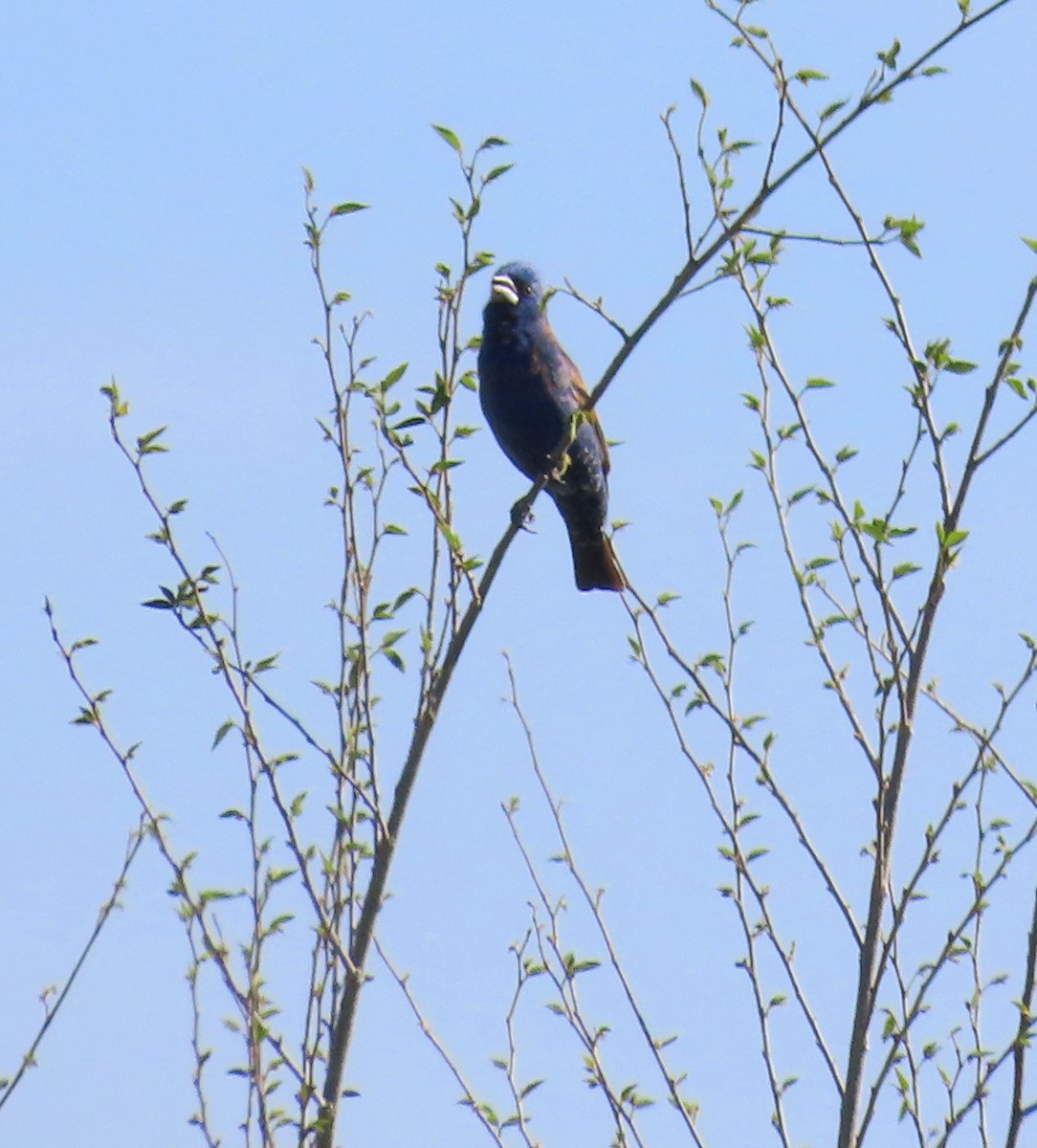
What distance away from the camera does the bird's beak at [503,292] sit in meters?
6.63

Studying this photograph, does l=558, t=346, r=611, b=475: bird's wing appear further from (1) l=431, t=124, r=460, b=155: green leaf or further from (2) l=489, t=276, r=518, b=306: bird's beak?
(1) l=431, t=124, r=460, b=155: green leaf

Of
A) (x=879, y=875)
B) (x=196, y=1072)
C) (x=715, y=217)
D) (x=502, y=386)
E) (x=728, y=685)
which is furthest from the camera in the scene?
(x=502, y=386)

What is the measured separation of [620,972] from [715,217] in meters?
1.68

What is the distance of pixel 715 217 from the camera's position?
12.2 ft

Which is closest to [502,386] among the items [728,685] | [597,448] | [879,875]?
[597,448]

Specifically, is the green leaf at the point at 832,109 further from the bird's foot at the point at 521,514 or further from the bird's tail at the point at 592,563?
the bird's tail at the point at 592,563

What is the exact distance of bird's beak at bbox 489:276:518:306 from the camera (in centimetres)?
663

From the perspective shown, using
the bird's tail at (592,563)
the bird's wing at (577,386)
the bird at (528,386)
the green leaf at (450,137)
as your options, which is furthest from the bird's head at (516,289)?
the green leaf at (450,137)

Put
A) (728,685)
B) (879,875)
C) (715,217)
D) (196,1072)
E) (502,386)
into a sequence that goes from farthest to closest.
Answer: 1. (502,386)
2. (728,685)
3. (196,1072)
4. (715,217)
5. (879,875)

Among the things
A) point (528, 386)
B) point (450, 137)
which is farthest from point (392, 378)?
point (528, 386)

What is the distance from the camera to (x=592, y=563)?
23.8 feet

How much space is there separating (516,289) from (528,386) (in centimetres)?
39

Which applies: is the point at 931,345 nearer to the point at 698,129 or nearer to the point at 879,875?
the point at 698,129

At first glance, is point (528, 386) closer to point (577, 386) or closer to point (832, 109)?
point (577, 386)
